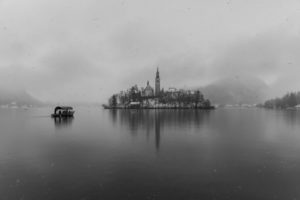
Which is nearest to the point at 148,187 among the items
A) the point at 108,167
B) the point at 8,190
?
the point at 108,167

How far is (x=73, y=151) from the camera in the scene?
28.2 metres

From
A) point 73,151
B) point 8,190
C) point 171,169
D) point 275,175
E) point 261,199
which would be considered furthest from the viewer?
point 73,151

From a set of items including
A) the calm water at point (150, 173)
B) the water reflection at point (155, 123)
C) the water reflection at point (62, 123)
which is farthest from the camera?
the water reflection at point (62, 123)

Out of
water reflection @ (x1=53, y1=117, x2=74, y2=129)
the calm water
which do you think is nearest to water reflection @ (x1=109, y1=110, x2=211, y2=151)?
the calm water

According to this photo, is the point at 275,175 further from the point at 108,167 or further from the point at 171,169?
the point at 108,167

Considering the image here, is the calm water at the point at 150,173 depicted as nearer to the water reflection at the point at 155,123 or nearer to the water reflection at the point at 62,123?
the water reflection at the point at 155,123

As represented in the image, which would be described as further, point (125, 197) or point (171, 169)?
point (171, 169)

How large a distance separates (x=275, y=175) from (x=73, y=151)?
79.9 ft

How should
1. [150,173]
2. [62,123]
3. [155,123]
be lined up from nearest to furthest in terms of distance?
[150,173]
[155,123]
[62,123]

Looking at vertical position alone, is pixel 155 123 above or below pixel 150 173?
above

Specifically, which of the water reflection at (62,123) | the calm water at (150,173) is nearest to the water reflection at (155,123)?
the calm water at (150,173)

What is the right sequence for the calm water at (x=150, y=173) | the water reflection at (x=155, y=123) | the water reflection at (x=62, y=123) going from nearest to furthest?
the calm water at (x=150, y=173) → the water reflection at (x=155, y=123) → the water reflection at (x=62, y=123)

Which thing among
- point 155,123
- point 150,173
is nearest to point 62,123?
point 155,123

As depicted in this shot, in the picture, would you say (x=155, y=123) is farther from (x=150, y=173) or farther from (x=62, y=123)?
(x=150, y=173)
